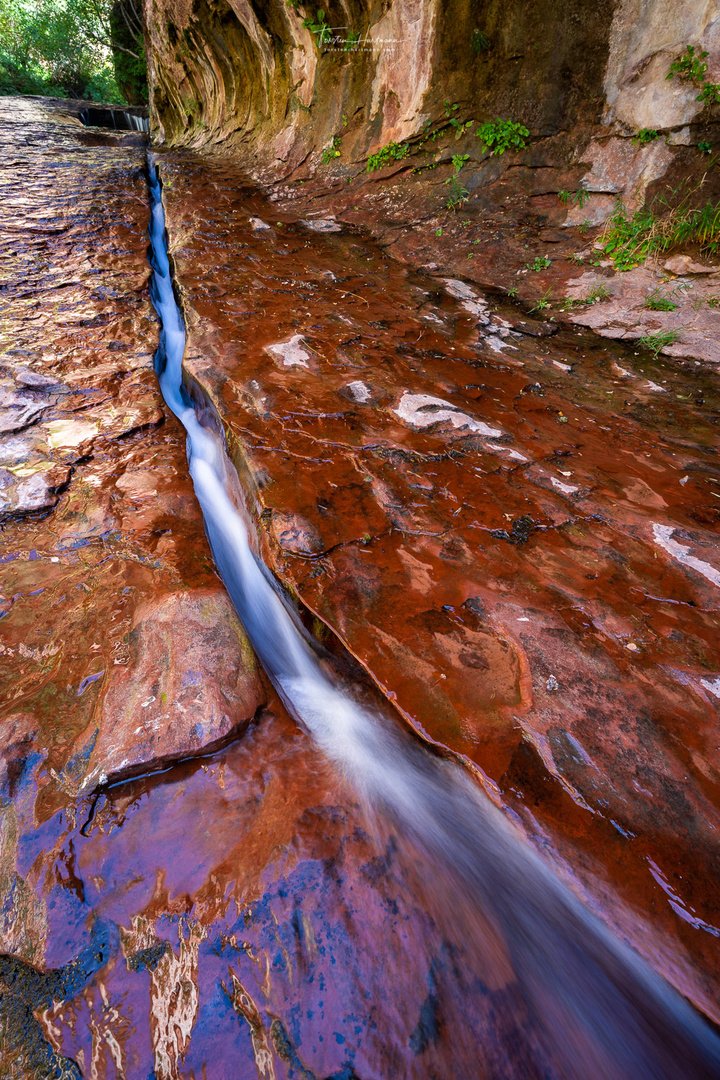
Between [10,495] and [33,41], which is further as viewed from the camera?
[33,41]

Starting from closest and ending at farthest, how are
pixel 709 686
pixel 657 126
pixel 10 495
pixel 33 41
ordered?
pixel 709 686, pixel 10 495, pixel 657 126, pixel 33 41

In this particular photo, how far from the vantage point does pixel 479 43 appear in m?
4.50

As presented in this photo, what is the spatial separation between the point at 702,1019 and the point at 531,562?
127 cm

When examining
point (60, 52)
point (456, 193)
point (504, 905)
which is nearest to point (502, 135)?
point (456, 193)

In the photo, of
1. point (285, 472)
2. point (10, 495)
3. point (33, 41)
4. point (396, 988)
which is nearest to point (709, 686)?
point (396, 988)

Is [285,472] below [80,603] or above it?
above

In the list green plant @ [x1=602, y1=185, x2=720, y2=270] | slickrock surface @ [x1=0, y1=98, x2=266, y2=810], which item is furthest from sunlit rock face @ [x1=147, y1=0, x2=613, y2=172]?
slickrock surface @ [x1=0, y1=98, x2=266, y2=810]

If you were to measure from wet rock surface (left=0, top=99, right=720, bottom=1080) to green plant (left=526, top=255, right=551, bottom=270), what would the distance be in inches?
68.7

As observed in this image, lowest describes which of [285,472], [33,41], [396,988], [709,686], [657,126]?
[396,988]

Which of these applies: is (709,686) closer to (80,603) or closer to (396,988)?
(396,988)

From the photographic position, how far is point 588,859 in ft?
3.86

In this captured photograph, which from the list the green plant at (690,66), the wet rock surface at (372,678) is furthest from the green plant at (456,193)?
the wet rock surface at (372,678)

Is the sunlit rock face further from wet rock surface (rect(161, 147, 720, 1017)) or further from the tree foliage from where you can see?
the tree foliage

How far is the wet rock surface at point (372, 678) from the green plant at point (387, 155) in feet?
12.6
